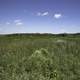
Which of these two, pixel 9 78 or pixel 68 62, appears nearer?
pixel 9 78

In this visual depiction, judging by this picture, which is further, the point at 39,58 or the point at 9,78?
the point at 39,58

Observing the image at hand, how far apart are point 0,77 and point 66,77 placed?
8.63 ft

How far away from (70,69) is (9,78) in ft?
11.4

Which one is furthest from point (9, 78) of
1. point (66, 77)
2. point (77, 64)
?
point (77, 64)

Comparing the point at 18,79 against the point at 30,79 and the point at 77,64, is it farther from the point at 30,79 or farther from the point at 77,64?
the point at 77,64

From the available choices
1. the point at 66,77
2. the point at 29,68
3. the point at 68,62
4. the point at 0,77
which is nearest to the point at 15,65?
the point at 29,68

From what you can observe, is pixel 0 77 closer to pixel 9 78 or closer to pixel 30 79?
pixel 9 78

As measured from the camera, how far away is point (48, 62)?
348 inches

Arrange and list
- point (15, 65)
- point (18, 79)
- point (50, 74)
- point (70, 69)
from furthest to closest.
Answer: point (70, 69) → point (15, 65) → point (50, 74) → point (18, 79)

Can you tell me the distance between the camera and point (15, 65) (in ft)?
26.5

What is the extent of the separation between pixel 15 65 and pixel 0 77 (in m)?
1.48

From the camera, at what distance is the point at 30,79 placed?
21.7ft

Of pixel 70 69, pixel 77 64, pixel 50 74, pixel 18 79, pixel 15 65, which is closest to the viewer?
pixel 18 79

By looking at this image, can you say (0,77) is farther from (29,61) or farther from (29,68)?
(29,61)
